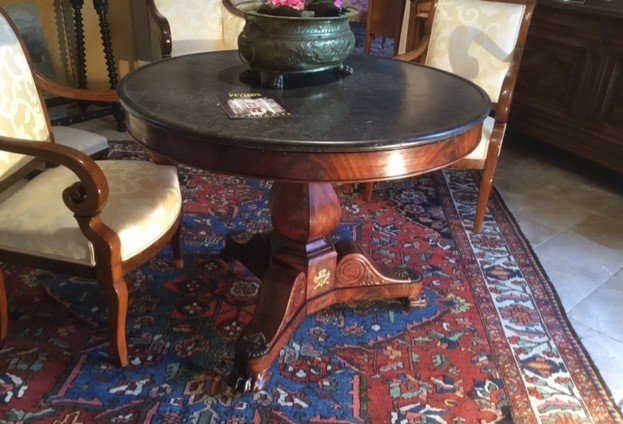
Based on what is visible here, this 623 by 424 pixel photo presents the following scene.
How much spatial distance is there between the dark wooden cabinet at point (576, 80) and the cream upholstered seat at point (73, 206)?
2.17 meters

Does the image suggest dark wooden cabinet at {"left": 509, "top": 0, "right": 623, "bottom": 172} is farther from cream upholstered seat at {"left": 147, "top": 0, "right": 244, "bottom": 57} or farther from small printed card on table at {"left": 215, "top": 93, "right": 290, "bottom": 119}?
small printed card on table at {"left": 215, "top": 93, "right": 290, "bottom": 119}

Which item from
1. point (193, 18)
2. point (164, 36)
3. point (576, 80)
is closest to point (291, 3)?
point (164, 36)

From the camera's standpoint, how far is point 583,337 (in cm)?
173

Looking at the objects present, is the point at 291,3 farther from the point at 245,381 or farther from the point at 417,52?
the point at 417,52

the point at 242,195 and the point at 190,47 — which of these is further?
the point at 190,47

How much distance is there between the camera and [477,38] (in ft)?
7.60

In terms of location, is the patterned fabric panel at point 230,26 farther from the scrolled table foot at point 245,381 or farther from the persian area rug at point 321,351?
the scrolled table foot at point 245,381

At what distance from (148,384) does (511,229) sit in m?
1.61

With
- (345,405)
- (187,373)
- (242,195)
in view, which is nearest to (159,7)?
(242,195)

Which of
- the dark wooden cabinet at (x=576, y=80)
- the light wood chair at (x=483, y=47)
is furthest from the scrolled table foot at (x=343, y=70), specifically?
the dark wooden cabinet at (x=576, y=80)

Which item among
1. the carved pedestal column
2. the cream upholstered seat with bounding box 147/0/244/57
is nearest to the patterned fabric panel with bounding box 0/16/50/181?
the carved pedestal column

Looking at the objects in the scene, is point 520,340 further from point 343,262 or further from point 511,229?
point 511,229

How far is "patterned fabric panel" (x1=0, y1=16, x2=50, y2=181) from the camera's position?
1511 millimetres

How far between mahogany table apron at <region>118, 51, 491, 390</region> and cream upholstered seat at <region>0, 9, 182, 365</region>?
0.22 m
